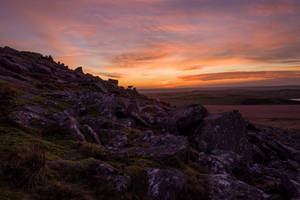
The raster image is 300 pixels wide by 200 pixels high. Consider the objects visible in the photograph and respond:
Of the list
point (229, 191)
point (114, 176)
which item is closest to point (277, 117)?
point (229, 191)

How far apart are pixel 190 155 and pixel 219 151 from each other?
12.4 ft

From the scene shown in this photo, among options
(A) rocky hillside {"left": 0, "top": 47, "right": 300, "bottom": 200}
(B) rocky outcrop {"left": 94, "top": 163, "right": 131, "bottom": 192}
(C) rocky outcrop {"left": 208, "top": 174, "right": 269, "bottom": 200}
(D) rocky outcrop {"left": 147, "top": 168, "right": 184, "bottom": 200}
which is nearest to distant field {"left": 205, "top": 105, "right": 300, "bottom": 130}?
(A) rocky hillside {"left": 0, "top": 47, "right": 300, "bottom": 200}

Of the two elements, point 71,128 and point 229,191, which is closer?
point 229,191

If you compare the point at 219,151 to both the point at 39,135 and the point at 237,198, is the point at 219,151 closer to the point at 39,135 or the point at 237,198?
the point at 237,198

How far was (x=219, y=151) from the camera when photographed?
12391mm

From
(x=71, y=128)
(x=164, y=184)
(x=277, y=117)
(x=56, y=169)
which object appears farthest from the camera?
(x=277, y=117)

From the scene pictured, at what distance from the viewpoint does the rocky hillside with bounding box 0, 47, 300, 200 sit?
5262mm

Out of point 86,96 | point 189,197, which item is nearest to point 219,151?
point 189,197

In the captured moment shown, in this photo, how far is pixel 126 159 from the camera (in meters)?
7.74

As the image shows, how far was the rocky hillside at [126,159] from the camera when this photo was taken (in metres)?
5.26

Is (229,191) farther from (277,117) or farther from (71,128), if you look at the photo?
(277,117)

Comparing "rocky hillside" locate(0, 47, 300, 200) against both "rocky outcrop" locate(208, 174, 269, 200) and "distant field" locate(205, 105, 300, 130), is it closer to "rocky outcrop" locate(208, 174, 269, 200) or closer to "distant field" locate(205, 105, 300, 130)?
"rocky outcrop" locate(208, 174, 269, 200)

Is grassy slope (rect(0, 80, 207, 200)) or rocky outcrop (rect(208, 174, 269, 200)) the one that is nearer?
grassy slope (rect(0, 80, 207, 200))

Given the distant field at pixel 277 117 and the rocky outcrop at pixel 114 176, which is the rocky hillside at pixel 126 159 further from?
the distant field at pixel 277 117
